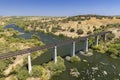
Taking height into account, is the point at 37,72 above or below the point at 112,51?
above

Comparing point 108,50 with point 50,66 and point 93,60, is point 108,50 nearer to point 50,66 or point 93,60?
point 93,60

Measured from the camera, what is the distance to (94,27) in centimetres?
12294

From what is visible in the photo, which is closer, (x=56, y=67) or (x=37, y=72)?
(x=37, y=72)

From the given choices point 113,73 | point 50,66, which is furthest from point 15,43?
point 113,73

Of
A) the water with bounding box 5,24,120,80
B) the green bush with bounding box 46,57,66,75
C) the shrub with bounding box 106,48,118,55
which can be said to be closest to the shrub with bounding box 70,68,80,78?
the water with bounding box 5,24,120,80

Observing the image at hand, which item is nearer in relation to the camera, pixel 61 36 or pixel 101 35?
pixel 101 35

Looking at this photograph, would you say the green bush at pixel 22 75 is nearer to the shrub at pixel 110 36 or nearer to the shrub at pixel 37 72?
the shrub at pixel 37 72

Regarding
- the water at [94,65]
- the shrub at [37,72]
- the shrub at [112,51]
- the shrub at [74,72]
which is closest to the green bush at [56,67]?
the water at [94,65]

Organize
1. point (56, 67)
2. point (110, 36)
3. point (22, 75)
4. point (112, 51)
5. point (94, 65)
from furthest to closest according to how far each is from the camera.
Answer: point (110, 36) → point (112, 51) → point (94, 65) → point (56, 67) → point (22, 75)

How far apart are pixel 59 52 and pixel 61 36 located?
4365 centimetres

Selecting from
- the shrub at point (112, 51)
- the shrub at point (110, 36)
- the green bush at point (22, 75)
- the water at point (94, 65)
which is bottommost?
the water at point (94, 65)

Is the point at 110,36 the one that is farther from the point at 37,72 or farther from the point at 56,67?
the point at 37,72

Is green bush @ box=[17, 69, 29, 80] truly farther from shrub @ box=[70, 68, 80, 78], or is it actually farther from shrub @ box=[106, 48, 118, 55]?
shrub @ box=[106, 48, 118, 55]

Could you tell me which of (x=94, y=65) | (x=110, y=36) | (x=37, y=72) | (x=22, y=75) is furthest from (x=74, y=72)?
(x=110, y=36)
